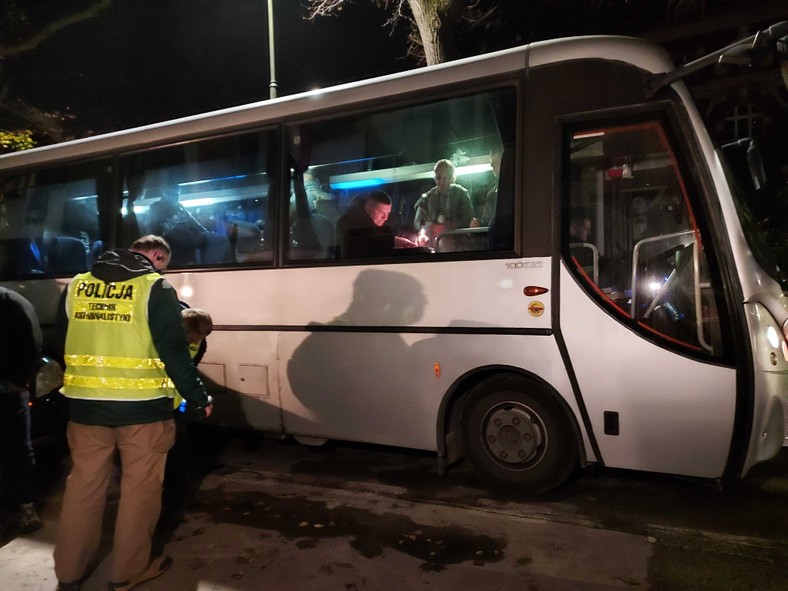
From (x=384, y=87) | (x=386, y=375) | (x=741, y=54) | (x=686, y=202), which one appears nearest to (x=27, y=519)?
(x=386, y=375)

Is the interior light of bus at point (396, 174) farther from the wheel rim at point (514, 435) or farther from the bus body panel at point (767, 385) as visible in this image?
the bus body panel at point (767, 385)

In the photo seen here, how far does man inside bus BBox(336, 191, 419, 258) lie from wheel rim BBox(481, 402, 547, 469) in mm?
1468

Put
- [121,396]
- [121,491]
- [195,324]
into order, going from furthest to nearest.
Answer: [195,324] → [121,491] → [121,396]

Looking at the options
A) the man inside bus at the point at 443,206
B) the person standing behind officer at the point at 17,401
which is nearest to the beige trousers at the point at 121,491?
the person standing behind officer at the point at 17,401

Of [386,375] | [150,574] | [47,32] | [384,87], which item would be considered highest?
[47,32]

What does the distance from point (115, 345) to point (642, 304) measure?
3.19 m

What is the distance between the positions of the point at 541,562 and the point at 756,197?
3.29 meters

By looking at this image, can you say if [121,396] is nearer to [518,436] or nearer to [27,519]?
[27,519]

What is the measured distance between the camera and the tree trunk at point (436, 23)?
986 centimetres

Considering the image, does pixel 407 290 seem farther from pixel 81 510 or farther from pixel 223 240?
pixel 81 510

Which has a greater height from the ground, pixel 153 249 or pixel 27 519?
pixel 153 249

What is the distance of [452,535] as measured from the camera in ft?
12.8

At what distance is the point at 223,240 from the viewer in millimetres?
5598

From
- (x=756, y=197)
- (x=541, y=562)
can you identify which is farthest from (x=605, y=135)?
(x=541, y=562)
